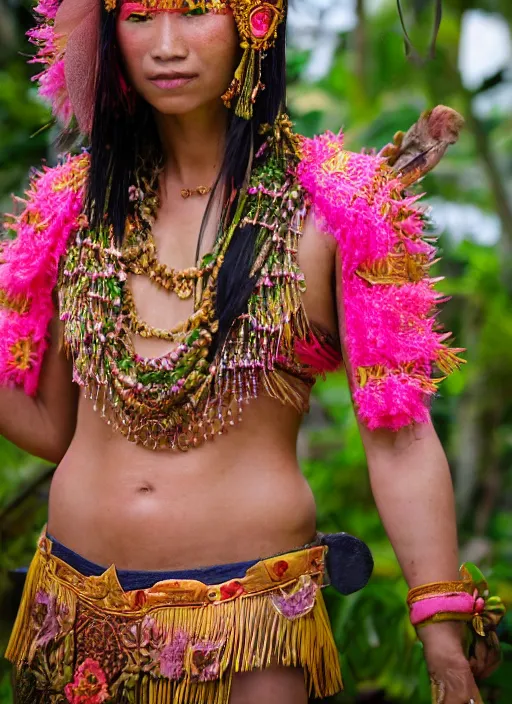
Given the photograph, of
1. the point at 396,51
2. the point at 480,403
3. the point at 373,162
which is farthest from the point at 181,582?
the point at 396,51

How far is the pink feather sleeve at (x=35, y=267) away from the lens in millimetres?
2201

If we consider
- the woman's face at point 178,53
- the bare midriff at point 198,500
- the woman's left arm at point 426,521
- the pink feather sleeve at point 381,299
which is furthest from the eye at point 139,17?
the bare midriff at point 198,500

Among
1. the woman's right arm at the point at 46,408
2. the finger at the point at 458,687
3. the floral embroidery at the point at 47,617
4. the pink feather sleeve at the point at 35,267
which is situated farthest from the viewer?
the woman's right arm at the point at 46,408

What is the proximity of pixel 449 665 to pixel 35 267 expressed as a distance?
3.67 ft

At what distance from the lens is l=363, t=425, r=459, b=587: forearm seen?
6.53 feet

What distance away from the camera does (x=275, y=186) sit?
2.08m

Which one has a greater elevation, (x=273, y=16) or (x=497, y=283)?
(x=273, y=16)

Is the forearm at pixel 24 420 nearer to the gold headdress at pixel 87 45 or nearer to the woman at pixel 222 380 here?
the woman at pixel 222 380

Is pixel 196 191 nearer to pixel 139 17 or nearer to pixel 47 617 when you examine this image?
pixel 139 17

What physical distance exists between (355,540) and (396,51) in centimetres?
632

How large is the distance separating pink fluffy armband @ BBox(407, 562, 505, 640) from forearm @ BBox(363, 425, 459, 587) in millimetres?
23

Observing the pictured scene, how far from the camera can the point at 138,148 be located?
2229mm

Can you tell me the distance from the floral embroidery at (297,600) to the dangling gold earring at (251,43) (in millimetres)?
896

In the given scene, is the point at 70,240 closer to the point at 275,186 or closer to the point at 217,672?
the point at 275,186
